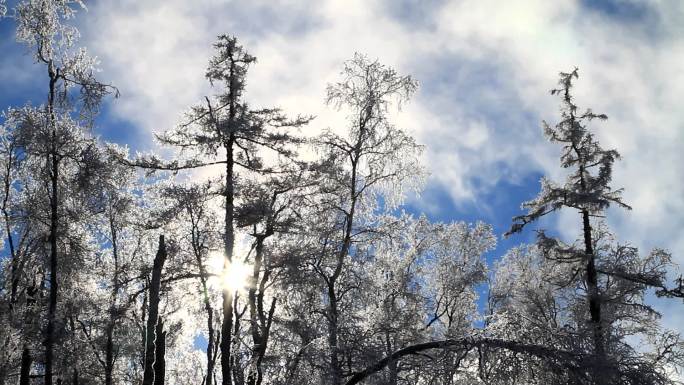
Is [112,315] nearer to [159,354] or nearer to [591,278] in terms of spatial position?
[159,354]

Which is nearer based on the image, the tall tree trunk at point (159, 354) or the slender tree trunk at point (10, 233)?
the tall tree trunk at point (159, 354)

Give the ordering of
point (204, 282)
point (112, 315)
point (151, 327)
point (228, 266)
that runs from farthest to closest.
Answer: point (112, 315)
point (204, 282)
point (228, 266)
point (151, 327)

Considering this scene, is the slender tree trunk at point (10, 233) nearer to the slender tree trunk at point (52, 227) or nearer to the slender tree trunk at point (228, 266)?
the slender tree trunk at point (52, 227)

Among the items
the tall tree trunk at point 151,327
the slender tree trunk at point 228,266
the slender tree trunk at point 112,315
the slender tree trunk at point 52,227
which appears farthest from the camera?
the slender tree trunk at point 112,315

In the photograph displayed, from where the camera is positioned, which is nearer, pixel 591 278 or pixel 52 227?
pixel 52 227

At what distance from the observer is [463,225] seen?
26.0m

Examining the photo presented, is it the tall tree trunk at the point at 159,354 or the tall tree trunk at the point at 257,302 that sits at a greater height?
the tall tree trunk at the point at 257,302

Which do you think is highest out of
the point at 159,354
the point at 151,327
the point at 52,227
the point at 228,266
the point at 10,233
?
the point at 10,233

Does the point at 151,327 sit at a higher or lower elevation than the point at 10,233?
lower


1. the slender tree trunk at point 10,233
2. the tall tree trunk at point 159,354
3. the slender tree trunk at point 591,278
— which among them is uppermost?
the slender tree trunk at point 10,233

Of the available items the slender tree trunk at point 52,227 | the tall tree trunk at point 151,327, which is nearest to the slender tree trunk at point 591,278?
the tall tree trunk at point 151,327

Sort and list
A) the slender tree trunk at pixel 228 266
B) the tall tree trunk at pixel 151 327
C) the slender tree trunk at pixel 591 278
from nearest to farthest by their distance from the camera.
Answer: the tall tree trunk at pixel 151 327
the slender tree trunk at pixel 228 266
the slender tree trunk at pixel 591 278

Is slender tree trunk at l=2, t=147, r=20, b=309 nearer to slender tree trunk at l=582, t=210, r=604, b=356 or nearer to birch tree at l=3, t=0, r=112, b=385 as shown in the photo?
birch tree at l=3, t=0, r=112, b=385

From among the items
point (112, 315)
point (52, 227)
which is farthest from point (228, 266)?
point (112, 315)
